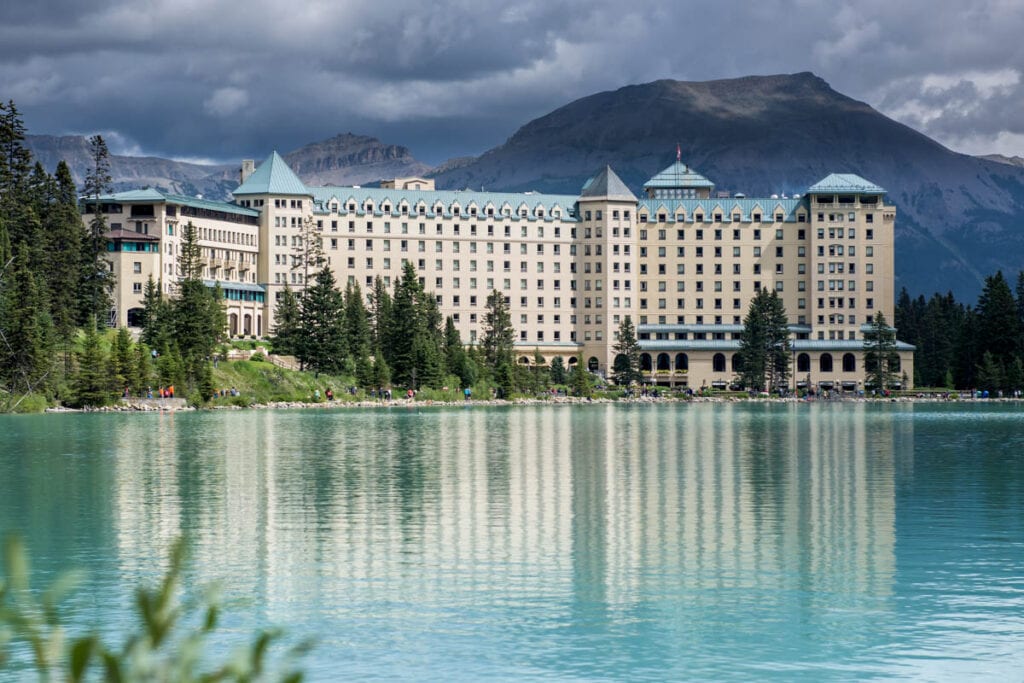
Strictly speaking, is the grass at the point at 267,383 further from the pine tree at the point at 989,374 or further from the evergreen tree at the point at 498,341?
the pine tree at the point at 989,374

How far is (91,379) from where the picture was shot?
373 feet

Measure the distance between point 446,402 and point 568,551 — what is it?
121 meters

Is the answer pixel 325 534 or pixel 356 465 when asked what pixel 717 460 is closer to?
pixel 356 465

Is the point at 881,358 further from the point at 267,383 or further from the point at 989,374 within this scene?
the point at 267,383

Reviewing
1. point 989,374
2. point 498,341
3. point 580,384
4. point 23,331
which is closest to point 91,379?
point 23,331

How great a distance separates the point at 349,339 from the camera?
15512 centimetres

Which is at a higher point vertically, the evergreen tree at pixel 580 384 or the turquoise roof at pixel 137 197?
the turquoise roof at pixel 137 197

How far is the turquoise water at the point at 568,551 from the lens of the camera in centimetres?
2158

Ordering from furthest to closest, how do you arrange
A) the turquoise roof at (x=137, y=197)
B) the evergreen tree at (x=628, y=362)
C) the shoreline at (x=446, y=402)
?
the evergreen tree at (x=628, y=362)
the turquoise roof at (x=137, y=197)
the shoreline at (x=446, y=402)

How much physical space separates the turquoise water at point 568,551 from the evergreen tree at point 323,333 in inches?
3069

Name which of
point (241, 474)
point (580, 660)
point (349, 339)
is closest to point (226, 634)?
point (580, 660)

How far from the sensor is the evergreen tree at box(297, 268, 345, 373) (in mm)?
147750

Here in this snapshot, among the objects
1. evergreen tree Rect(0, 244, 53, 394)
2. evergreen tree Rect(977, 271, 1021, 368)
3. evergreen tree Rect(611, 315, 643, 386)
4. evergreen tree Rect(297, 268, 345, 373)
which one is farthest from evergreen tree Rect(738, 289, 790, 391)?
evergreen tree Rect(0, 244, 53, 394)

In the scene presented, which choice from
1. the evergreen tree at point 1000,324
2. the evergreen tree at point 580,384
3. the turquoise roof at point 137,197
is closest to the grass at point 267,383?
the evergreen tree at point 580,384
